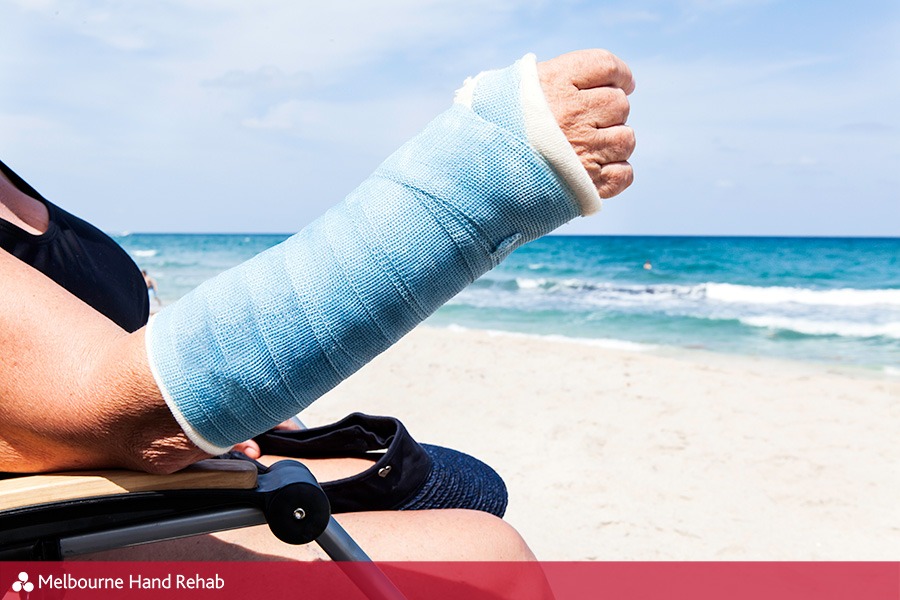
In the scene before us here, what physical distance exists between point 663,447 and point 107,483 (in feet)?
11.5

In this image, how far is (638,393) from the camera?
5.19m

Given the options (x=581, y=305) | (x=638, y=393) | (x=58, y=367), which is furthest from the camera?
(x=581, y=305)

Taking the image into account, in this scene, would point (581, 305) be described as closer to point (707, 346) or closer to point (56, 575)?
point (707, 346)

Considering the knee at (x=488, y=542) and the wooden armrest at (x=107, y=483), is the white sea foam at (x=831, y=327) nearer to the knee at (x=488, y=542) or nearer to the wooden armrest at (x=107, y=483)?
the knee at (x=488, y=542)

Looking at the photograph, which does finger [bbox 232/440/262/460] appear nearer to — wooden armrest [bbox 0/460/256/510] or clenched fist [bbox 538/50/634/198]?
wooden armrest [bbox 0/460/256/510]

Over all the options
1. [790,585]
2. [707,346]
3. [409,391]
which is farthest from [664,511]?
[707,346]

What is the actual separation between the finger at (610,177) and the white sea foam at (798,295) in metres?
16.6

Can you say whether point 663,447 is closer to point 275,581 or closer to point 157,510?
point 275,581

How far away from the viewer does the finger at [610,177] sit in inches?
28.1

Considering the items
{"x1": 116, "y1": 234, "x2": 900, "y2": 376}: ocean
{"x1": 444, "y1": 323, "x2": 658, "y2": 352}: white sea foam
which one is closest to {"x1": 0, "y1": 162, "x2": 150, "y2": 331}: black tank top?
{"x1": 444, "y1": 323, "x2": 658, "y2": 352}: white sea foam

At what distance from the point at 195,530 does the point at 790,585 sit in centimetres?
217

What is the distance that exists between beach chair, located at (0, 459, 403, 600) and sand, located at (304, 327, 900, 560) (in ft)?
6.71

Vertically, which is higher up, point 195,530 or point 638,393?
point 195,530

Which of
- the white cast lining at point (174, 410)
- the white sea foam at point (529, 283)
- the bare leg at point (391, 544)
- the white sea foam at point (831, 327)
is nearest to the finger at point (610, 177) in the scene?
the white cast lining at point (174, 410)
